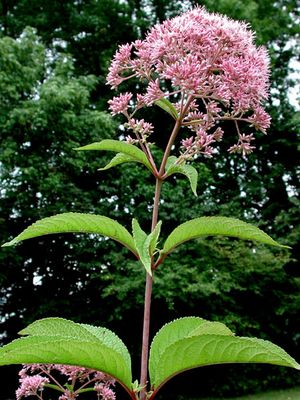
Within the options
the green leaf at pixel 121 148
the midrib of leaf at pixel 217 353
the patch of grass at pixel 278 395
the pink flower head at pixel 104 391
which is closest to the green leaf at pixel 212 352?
the midrib of leaf at pixel 217 353

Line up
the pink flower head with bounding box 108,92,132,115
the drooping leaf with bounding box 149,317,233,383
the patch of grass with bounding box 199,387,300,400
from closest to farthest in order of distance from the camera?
the drooping leaf with bounding box 149,317,233,383 → the pink flower head with bounding box 108,92,132,115 → the patch of grass with bounding box 199,387,300,400

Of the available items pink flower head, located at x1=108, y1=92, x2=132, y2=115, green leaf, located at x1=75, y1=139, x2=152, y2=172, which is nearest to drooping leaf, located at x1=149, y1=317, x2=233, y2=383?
green leaf, located at x1=75, y1=139, x2=152, y2=172

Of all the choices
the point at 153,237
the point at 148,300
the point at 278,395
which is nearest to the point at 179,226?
the point at 153,237

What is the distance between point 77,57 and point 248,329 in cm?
784

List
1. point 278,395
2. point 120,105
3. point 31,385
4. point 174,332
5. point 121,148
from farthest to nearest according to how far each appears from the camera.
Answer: point 278,395 → point 31,385 → point 120,105 → point 121,148 → point 174,332

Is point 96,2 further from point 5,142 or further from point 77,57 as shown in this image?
point 5,142

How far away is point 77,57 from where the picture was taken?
13.8 m

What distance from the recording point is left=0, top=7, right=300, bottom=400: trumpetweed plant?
0.93m

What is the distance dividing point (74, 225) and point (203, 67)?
50 cm

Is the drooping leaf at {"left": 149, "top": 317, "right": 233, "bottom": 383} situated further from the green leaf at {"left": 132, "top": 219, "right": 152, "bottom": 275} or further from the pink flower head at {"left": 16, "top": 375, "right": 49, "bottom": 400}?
the pink flower head at {"left": 16, "top": 375, "right": 49, "bottom": 400}

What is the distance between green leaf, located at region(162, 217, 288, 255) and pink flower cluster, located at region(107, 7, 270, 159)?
0.21 metres

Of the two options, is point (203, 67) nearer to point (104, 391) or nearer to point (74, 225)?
point (74, 225)

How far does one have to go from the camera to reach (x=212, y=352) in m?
0.95

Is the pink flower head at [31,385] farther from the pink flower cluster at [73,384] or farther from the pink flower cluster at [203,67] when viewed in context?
the pink flower cluster at [203,67]
